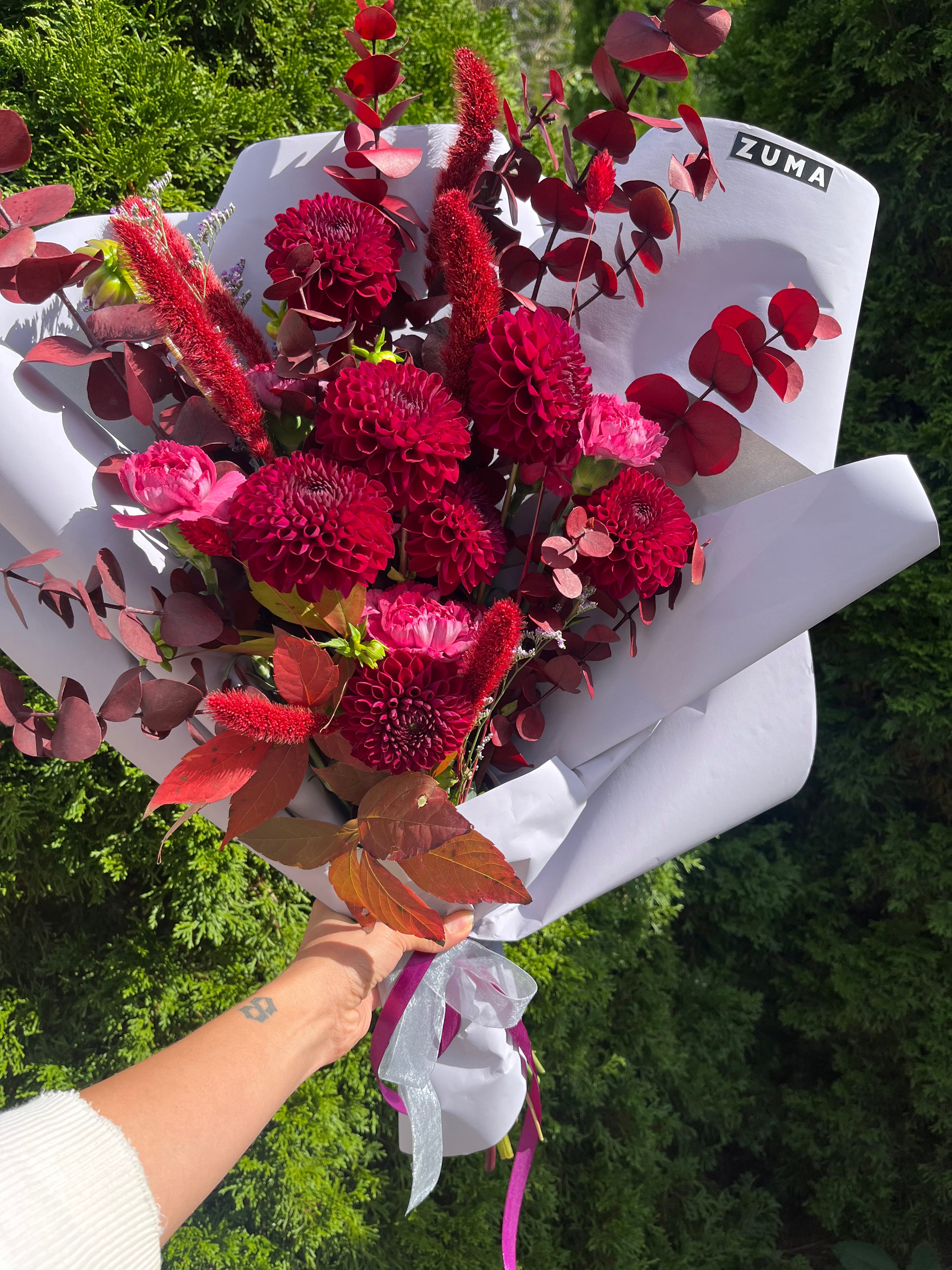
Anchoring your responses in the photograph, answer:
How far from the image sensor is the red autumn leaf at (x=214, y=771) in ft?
1.81

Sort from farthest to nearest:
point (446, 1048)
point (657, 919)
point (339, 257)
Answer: point (657, 919) → point (446, 1048) → point (339, 257)

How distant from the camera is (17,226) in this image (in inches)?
22.9

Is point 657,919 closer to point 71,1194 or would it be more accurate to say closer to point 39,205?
point 71,1194

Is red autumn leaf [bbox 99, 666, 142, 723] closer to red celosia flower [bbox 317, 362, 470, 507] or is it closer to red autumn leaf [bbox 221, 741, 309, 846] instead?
red autumn leaf [bbox 221, 741, 309, 846]

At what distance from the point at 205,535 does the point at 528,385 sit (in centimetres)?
23

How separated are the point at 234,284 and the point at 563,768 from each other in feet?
1.59

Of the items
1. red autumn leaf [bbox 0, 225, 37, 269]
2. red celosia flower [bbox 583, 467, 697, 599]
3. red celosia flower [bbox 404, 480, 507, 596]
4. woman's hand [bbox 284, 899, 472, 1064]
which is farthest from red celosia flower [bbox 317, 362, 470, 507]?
woman's hand [bbox 284, 899, 472, 1064]

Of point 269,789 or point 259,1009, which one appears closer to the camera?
point 269,789

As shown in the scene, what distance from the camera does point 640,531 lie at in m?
0.61

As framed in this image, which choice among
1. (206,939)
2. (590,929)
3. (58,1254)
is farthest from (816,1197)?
(58,1254)

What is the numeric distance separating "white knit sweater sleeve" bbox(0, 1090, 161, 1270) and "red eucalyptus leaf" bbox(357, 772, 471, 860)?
252 millimetres

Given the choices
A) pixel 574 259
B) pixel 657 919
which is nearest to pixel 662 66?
pixel 574 259

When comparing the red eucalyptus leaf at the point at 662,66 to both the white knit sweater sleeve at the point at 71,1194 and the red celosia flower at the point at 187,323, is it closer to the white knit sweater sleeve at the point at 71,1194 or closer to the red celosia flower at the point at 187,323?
the red celosia flower at the point at 187,323

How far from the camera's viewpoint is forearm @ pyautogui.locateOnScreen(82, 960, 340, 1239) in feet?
1.93
